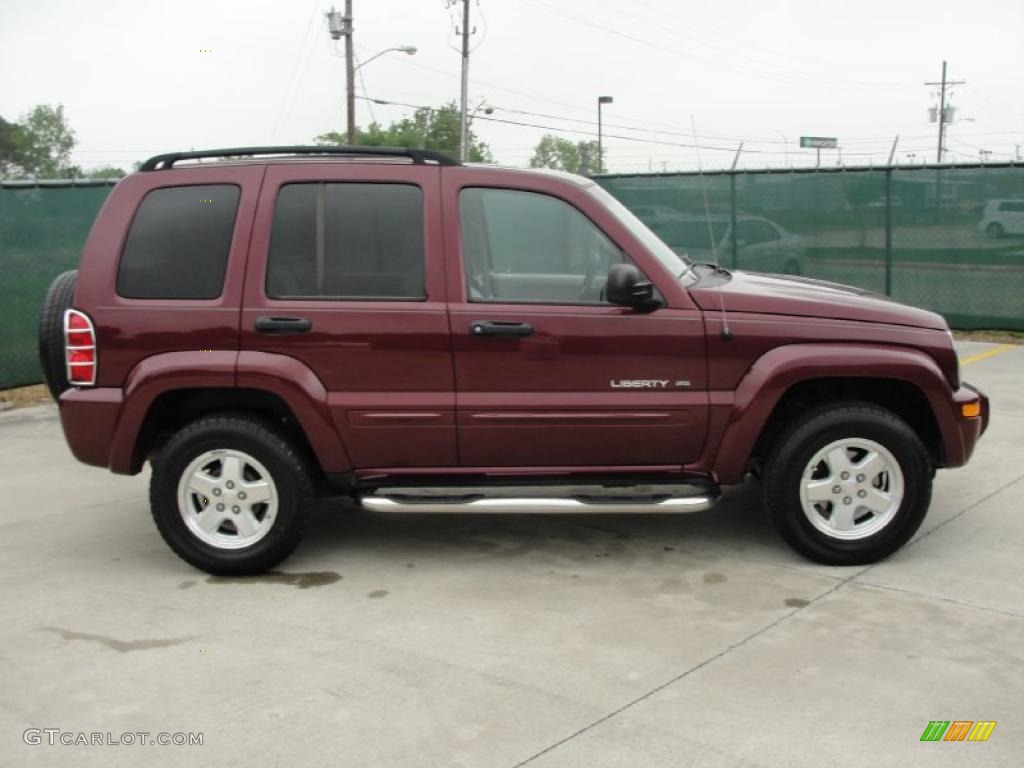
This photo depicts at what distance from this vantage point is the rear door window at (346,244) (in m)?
4.99

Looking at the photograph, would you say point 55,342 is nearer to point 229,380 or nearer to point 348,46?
point 229,380

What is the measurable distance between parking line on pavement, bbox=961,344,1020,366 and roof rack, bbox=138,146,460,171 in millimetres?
7226

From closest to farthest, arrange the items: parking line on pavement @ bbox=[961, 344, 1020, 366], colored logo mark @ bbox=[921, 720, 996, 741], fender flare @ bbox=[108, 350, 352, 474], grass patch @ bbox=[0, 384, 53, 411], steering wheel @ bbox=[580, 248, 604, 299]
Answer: colored logo mark @ bbox=[921, 720, 996, 741], fender flare @ bbox=[108, 350, 352, 474], steering wheel @ bbox=[580, 248, 604, 299], grass patch @ bbox=[0, 384, 53, 411], parking line on pavement @ bbox=[961, 344, 1020, 366]

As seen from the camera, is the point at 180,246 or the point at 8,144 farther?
the point at 8,144

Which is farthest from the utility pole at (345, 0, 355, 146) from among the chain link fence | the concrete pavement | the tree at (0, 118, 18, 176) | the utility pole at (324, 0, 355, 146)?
the tree at (0, 118, 18, 176)

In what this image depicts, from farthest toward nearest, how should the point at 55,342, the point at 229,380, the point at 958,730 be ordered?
the point at 55,342, the point at 229,380, the point at 958,730

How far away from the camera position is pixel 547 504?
4883 mm

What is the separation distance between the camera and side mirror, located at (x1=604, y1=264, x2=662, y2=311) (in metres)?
4.81

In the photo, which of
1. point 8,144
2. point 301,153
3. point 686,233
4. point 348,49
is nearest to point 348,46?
point 348,49

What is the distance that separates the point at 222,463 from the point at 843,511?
9.47ft

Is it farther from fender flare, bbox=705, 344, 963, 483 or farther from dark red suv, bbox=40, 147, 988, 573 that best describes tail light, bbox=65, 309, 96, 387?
fender flare, bbox=705, 344, 963, 483

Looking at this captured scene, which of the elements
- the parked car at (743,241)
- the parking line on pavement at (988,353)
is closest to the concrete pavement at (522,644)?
the parking line on pavement at (988,353)

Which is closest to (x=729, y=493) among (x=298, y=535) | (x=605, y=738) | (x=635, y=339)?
(x=635, y=339)

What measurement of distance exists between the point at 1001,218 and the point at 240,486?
10511 millimetres
